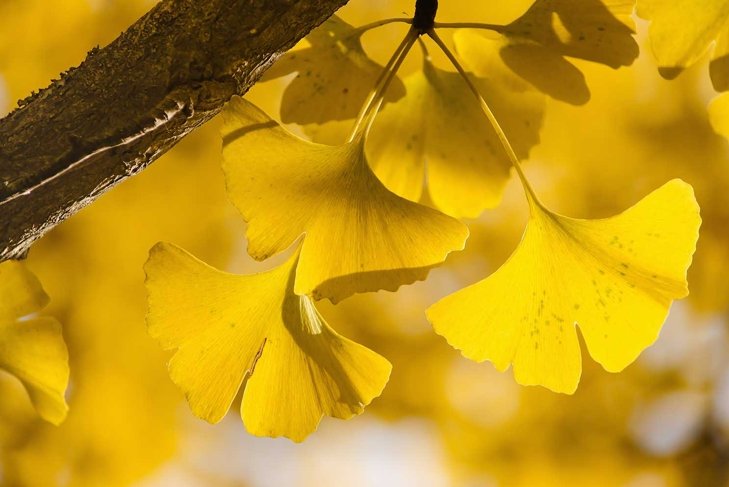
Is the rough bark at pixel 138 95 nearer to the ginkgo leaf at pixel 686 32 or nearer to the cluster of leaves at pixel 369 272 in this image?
the cluster of leaves at pixel 369 272

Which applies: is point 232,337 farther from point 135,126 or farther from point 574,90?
point 574,90

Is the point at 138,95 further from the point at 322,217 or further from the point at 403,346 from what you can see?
the point at 403,346

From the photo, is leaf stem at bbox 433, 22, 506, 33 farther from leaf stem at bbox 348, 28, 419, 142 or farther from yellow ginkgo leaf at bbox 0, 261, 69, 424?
yellow ginkgo leaf at bbox 0, 261, 69, 424

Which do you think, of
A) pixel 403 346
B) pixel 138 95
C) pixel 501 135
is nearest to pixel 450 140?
pixel 501 135

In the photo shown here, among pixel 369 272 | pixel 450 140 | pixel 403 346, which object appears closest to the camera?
pixel 369 272

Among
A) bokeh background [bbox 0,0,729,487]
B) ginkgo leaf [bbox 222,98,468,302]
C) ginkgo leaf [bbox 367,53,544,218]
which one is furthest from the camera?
bokeh background [bbox 0,0,729,487]

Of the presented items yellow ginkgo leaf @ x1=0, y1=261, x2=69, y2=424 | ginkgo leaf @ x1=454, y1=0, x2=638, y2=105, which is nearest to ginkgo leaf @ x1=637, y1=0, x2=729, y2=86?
ginkgo leaf @ x1=454, y1=0, x2=638, y2=105

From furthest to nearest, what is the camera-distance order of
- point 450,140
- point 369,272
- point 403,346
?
point 403,346 → point 450,140 → point 369,272
